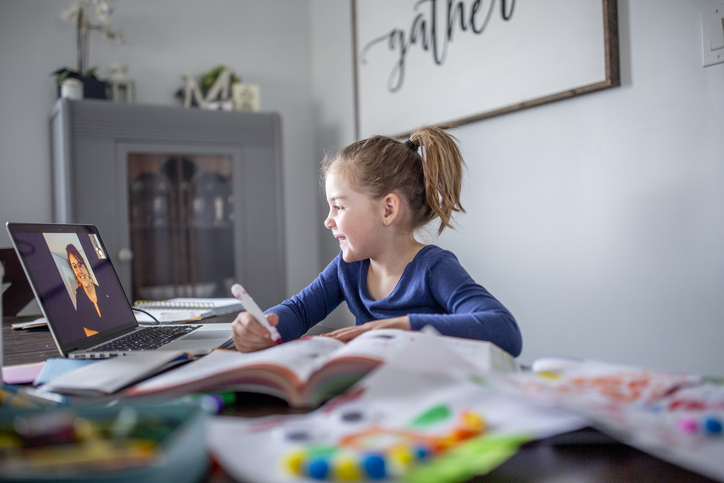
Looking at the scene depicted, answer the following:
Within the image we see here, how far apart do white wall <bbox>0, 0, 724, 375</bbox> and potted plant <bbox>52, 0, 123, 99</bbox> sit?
72 millimetres

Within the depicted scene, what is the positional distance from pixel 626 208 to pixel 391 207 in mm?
690

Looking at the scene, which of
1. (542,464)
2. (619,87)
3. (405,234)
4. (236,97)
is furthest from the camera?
(236,97)

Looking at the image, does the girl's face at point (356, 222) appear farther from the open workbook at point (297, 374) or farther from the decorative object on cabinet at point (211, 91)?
the decorative object on cabinet at point (211, 91)

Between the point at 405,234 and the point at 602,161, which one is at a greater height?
the point at 602,161

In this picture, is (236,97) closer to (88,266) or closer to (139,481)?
(88,266)

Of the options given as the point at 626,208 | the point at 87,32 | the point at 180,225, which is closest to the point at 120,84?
the point at 87,32

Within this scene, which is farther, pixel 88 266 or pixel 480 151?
pixel 480 151

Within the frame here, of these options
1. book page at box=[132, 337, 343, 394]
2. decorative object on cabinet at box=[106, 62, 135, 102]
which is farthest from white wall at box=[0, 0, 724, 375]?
book page at box=[132, 337, 343, 394]

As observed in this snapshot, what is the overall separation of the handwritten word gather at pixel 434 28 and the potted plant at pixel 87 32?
1.24m

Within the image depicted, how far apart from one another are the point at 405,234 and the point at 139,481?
1.00 m

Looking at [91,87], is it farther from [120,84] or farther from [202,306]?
[202,306]

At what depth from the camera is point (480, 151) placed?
1909 mm

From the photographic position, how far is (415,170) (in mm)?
1253

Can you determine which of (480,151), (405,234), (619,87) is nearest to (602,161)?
(619,87)
